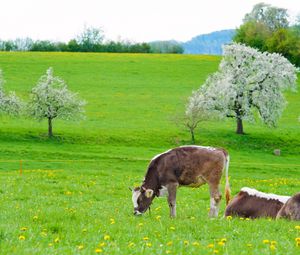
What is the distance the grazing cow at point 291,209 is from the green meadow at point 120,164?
0.87 metres

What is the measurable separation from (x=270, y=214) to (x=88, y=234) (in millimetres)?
6299

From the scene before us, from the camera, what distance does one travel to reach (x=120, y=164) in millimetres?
46469

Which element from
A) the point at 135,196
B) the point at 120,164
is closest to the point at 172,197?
the point at 135,196

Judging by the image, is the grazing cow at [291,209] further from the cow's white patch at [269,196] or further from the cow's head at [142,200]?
the cow's head at [142,200]

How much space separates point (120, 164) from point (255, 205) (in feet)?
102

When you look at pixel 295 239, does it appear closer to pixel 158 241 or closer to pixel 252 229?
pixel 252 229

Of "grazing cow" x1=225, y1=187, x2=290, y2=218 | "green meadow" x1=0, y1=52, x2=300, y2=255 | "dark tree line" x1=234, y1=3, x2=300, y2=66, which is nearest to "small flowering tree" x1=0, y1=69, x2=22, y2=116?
"green meadow" x1=0, y1=52, x2=300, y2=255

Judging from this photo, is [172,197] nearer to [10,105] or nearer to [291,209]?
[291,209]

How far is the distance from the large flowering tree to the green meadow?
8.84 ft

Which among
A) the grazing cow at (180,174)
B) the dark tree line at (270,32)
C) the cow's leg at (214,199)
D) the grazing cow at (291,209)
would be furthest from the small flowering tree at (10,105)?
the dark tree line at (270,32)

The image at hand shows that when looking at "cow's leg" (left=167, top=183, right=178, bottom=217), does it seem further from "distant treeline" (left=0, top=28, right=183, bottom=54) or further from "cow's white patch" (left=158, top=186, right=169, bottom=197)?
"distant treeline" (left=0, top=28, right=183, bottom=54)

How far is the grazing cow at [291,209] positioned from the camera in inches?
552

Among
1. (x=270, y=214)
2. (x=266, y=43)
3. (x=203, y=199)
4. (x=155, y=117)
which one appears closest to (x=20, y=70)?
(x=155, y=117)

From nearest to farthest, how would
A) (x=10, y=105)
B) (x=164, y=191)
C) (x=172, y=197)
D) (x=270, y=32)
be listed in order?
(x=172, y=197) < (x=164, y=191) < (x=10, y=105) < (x=270, y=32)
